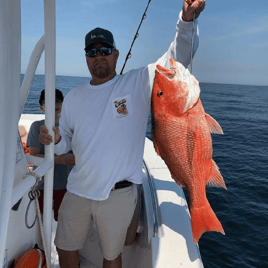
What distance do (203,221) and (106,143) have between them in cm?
87

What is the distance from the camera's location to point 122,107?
6.31 ft

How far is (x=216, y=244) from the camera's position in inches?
215

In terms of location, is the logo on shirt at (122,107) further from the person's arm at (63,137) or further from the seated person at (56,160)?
the seated person at (56,160)

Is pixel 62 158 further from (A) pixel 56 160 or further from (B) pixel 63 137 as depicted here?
(B) pixel 63 137

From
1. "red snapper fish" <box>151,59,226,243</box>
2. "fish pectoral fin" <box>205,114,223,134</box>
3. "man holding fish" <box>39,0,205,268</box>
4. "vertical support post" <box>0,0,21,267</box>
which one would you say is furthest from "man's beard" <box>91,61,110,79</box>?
"vertical support post" <box>0,0,21,267</box>

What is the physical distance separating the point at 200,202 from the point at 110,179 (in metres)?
0.68

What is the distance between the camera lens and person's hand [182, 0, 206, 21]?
1519 mm

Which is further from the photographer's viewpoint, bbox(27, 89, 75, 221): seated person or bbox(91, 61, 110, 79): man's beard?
bbox(27, 89, 75, 221): seated person

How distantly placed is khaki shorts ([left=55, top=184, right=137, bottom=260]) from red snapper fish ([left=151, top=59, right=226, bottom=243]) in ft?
1.80

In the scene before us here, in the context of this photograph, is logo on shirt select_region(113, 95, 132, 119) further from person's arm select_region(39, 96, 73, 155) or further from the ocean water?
the ocean water

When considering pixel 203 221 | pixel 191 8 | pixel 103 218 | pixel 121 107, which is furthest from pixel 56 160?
pixel 191 8

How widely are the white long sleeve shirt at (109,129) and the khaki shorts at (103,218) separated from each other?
9 cm

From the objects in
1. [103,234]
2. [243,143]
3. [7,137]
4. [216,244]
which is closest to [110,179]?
[103,234]

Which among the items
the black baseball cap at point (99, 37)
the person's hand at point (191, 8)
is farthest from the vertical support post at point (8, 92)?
the black baseball cap at point (99, 37)
